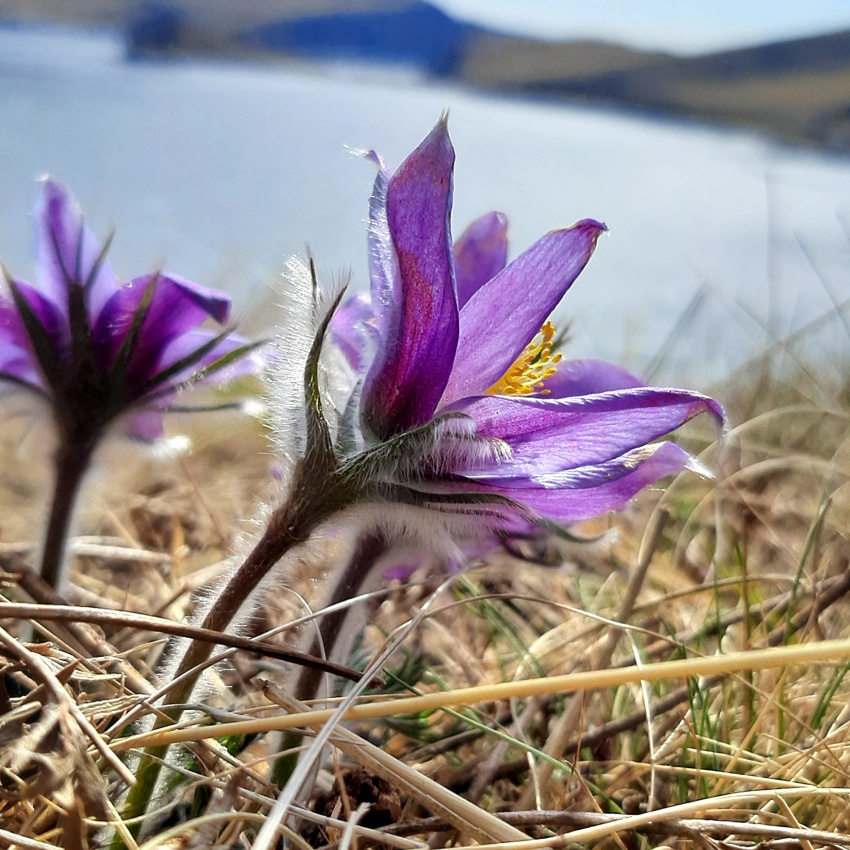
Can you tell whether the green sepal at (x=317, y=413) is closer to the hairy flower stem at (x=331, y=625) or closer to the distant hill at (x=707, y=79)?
the hairy flower stem at (x=331, y=625)

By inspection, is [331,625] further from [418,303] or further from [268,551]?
[418,303]

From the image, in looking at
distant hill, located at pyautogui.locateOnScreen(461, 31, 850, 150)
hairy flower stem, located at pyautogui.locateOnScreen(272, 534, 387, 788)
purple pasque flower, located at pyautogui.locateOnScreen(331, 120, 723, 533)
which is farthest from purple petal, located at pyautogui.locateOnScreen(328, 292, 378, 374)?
distant hill, located at pyautogui.locateOnScreen(461, 31, 850, 150)

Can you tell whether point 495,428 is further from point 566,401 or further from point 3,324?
point 3,324

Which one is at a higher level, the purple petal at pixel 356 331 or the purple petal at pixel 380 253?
the purple petal at pixel 380 253

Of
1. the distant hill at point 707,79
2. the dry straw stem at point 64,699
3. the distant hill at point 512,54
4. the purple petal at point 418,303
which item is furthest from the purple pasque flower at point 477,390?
the distant hill at point 707,79

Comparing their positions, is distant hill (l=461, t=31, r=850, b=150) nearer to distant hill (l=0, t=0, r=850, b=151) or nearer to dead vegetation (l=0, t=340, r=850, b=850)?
distant hill (l=0, t=0, r=850, b=151)

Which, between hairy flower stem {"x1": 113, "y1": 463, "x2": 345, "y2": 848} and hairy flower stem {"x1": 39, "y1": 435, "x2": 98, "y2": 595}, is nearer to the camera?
hairy flower stem {"x1": 113, "y1": 463, "x2": 345, "y2": 848}
